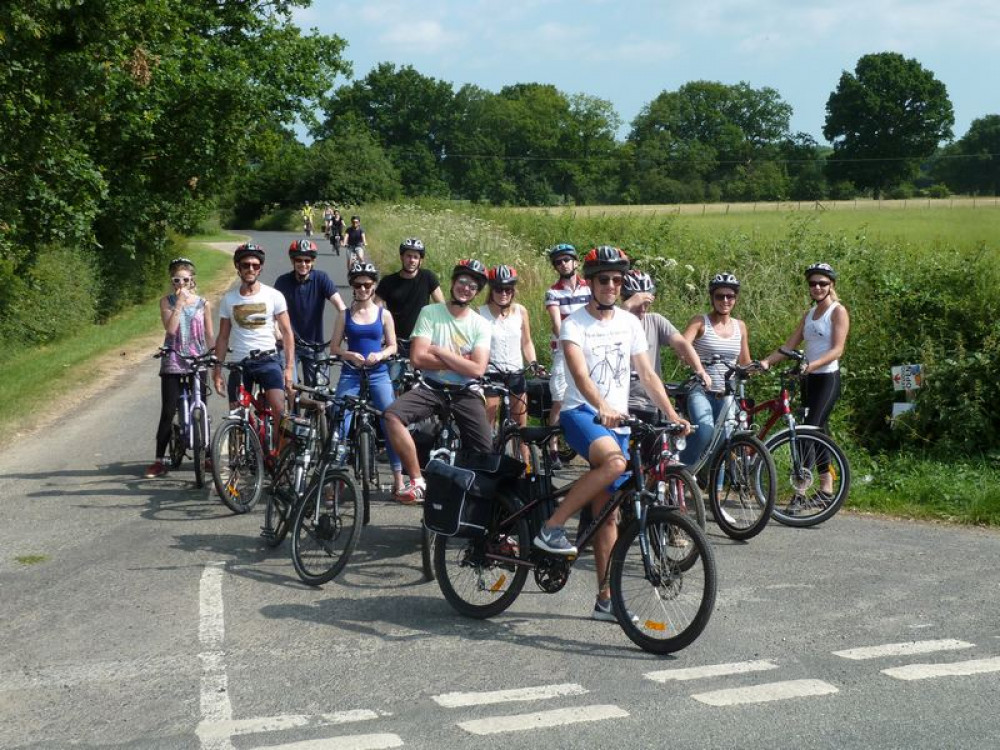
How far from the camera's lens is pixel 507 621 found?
659 cm

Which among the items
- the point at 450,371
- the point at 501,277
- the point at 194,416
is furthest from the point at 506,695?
the point at 194,416

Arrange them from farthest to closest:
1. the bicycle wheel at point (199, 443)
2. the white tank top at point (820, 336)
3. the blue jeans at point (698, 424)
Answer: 1. the bicycle wheel at point (199, 443)
2. the white tank top at point (820, 336)
3. the blue jeans at point (698, 424)

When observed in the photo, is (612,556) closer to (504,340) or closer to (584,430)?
(584,430)

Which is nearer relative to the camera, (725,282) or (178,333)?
(725,282)

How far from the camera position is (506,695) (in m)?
5.38

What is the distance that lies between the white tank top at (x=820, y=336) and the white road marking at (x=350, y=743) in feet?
18.8

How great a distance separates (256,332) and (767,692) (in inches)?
226

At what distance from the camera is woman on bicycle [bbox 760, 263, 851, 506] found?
939 cm

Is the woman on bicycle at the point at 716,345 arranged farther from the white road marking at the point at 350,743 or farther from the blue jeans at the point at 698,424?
the white road marking at the point at 350,743

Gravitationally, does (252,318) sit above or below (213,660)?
above

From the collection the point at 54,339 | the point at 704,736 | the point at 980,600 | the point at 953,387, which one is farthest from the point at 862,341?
the point at 54,339

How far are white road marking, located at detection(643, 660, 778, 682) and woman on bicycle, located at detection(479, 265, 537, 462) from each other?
351 centimetres

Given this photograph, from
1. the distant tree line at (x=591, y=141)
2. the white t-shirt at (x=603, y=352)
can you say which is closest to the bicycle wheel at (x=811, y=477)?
the white t-shirt at (x=603, y=352)

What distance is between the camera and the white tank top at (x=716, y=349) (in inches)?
359
